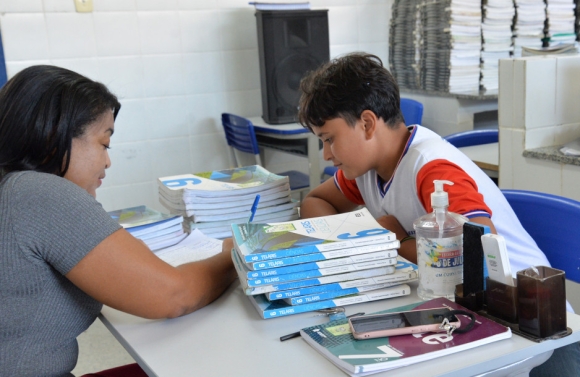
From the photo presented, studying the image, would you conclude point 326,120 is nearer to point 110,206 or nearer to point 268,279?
point 268,279

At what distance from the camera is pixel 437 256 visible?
1.14 metres

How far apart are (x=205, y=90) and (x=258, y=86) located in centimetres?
37

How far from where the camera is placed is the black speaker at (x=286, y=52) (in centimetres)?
381

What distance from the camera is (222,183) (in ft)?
6.09

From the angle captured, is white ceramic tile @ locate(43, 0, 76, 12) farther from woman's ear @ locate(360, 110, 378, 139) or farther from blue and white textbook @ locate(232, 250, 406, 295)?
blue and white textbook @ locate(232, 250, 406, 295)

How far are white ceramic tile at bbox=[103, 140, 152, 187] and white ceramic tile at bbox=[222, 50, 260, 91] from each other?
2.25ft

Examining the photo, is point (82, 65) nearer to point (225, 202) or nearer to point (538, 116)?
point (225, 202)

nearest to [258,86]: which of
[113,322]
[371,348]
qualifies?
[113,322]

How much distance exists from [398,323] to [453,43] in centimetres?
324

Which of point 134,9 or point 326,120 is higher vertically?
point 134,9

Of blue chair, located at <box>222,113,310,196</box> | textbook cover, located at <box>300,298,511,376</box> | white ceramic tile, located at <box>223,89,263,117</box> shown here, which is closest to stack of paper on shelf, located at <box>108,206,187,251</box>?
textbook cover, located at <box>300,298,511,376</box>

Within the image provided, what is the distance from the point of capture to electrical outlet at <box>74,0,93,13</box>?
3.56 metres

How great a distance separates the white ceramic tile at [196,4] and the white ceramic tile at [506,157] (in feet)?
6.91

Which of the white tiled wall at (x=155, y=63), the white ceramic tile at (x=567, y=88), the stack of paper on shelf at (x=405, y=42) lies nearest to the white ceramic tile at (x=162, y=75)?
the white tiled wall at (x=155, y=63)
